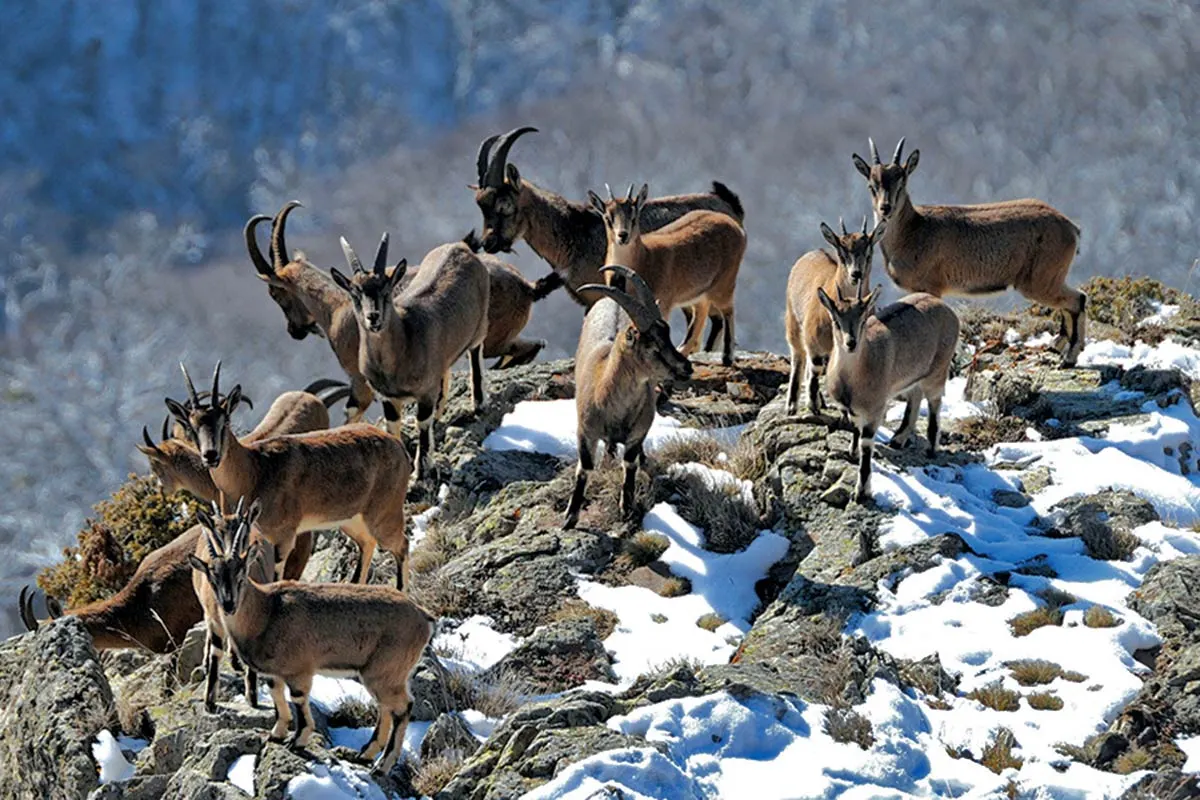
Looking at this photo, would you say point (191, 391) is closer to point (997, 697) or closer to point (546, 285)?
point (997, 697)

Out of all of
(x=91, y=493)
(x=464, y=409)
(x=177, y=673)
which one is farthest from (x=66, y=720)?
(x=91, y=493)

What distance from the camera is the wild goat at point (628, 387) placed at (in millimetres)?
13797

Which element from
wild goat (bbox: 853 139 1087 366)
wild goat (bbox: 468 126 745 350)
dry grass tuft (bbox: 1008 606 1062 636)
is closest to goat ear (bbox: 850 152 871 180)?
wild goat (bbox: 853 139 1087 366)

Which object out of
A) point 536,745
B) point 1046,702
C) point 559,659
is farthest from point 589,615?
point 1046,702

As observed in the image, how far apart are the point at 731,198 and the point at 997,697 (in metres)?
11.7

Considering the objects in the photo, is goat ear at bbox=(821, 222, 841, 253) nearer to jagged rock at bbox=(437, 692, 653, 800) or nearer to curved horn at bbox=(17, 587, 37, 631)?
jagged rock at bbox=(437, 692, 653, 800)

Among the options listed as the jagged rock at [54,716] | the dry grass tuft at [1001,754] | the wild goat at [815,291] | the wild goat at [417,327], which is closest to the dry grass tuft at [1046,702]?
the dry grass tuft at [1001,754]

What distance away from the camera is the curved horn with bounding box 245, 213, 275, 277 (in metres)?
17.3

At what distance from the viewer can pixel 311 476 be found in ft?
41.0

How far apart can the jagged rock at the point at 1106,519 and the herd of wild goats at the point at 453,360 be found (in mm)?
1677

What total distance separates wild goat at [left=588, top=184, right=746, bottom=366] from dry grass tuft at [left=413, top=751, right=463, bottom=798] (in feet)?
24.1

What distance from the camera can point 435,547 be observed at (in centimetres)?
1497

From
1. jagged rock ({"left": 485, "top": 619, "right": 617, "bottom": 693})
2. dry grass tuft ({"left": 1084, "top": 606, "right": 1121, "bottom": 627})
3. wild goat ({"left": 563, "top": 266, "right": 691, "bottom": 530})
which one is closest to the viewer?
dry grass tuft ({"left": 1084, "top": 606, "right": 1121, "bottom": 627})

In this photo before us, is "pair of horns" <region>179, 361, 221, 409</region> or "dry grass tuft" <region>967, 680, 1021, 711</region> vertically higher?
"pair of horns" <region>179, 361, 221, 409</region>
